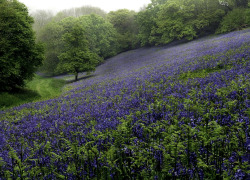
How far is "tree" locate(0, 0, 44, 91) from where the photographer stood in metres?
17.2

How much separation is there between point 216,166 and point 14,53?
2047 centimetres

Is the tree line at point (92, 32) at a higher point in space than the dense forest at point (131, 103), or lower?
higher

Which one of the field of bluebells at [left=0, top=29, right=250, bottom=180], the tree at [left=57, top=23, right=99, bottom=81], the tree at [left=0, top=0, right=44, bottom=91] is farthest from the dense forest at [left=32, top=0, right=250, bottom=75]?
the field of bluebells at [left=0, top=29, right=250, bottom=180]

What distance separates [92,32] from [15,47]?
96.6 ft

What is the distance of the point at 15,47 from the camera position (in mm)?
18203

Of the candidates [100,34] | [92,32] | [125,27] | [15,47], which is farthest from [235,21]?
[15,47]

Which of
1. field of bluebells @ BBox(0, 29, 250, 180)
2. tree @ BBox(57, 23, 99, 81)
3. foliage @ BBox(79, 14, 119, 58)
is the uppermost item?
foliage @ BBox(79, 14, 119, 58)

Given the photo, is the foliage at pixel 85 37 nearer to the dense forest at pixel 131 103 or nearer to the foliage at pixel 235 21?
the dense forest at pixel 131 103

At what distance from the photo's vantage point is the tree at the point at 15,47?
1720 cm

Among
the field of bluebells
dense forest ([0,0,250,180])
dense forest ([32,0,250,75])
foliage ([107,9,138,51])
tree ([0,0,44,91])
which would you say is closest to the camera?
the field of bluebells

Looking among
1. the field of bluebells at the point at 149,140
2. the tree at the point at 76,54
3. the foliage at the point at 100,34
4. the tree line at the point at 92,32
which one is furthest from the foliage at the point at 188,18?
the field of bluebells at the point at 149,140

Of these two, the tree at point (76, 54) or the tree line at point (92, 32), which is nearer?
the tree line at point (92, 32)

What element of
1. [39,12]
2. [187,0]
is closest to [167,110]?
[187,0]

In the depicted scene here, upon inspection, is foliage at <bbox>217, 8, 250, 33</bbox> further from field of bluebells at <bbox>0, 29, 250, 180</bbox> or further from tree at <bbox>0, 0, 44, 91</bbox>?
tree at <bbox>0, 0, 44, 91</bbox>
